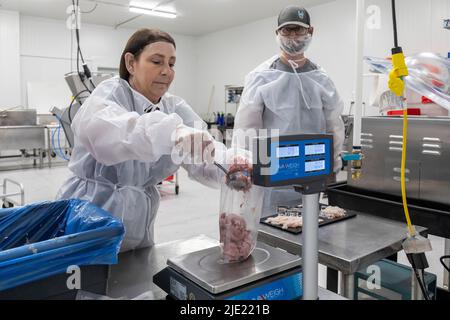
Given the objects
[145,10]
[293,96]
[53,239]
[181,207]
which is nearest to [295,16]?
[293,96]

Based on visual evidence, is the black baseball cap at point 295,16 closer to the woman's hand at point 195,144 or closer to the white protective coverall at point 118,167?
the white protective coverall at point 118,167

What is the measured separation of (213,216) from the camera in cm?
369

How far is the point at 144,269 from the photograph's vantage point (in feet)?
3.34

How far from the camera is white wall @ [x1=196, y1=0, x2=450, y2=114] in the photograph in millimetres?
5004

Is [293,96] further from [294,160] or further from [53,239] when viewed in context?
[53,239]

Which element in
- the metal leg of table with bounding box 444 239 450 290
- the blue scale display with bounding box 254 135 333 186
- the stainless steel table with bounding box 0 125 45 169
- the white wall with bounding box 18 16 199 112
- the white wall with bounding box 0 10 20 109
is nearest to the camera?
the blue scale display with bounding box 254 135 333 186

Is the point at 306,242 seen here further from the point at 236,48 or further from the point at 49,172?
the point at 236,48

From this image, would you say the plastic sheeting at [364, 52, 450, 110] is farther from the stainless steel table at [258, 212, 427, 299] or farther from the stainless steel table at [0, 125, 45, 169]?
the stainless steel table at [0, 125, 45, 169]

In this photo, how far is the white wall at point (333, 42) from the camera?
5.00 m

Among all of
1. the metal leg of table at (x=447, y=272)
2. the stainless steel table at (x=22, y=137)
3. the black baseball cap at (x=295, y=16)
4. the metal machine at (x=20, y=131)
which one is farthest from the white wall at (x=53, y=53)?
the metal leg of table at (x=447, y=272)

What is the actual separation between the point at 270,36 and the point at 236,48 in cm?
112

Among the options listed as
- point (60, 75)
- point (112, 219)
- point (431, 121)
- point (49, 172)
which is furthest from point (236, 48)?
point (112, 219)

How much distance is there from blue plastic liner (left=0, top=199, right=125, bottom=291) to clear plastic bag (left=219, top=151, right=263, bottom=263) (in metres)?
0.23

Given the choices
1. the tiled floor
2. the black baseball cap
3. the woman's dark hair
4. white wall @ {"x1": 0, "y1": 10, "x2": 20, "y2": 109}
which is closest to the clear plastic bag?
the woman's dark hair
